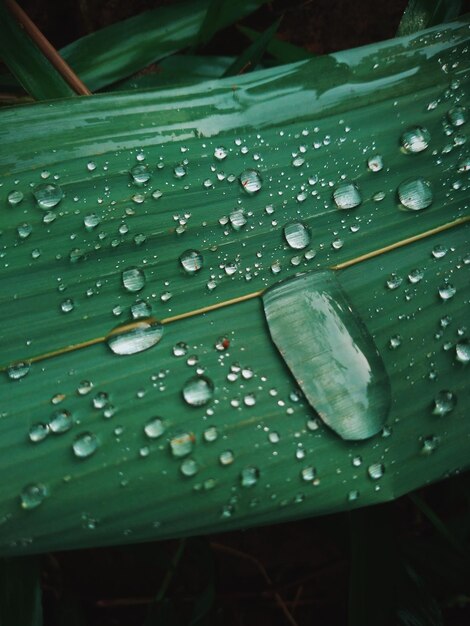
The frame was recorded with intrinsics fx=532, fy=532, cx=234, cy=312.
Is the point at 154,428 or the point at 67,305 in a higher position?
the point at 67,305

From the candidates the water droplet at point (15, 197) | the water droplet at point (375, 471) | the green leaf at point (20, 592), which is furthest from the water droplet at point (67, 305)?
the green leaf at point (20, 592)

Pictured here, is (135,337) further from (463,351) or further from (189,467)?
(463,351)

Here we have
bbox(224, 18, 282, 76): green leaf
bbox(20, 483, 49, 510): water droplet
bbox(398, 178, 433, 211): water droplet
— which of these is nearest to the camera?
bbox(20, 483, 49, 510): water droplet

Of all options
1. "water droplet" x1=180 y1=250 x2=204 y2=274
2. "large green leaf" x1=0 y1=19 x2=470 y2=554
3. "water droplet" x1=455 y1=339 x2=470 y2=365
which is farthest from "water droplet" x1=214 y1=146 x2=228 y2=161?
"water droplet" x1=455 y1=339 x2=470 y2=365

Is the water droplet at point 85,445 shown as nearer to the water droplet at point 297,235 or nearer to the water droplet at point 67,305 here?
the water droplet at point 67,305

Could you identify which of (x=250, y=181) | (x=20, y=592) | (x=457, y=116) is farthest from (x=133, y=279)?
(x=20, y=592)

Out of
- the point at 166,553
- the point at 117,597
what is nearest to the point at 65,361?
the point at 166,553

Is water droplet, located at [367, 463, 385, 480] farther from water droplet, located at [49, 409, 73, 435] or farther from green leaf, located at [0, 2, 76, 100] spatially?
green leaf, located at [0, 2, 76, 100]
